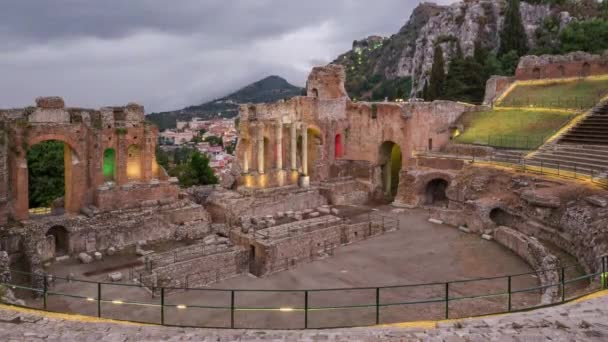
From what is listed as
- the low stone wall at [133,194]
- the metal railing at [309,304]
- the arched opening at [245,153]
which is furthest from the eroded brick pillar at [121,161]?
the arched opening at [245,153]

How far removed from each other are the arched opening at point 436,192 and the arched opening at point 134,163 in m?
19.3

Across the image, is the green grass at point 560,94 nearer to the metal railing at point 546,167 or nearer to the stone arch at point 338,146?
the metal railing at point 546,167

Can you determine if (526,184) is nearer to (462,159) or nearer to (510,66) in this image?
(462,159)

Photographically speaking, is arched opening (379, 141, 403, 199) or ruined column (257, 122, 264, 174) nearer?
ruined column (257, 122, 264, 174)

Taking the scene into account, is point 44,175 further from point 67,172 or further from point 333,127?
point 333,127

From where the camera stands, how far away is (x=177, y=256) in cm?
2264

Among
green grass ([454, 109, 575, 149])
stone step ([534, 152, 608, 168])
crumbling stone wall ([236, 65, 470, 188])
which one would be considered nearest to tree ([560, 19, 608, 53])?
green grass ([454, 109, 575, 149])

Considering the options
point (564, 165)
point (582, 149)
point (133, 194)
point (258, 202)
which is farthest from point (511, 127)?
point (133, 194)

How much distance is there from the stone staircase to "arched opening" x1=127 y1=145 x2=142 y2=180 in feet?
75.4

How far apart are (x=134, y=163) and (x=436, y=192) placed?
20994 millimetres

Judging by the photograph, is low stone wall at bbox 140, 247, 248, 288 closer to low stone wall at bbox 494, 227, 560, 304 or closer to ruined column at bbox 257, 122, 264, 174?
ruined column at bbox 257, 122, 264, 174

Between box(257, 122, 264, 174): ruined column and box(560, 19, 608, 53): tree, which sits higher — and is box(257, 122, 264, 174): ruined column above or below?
below

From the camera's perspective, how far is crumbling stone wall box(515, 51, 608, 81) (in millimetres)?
43062

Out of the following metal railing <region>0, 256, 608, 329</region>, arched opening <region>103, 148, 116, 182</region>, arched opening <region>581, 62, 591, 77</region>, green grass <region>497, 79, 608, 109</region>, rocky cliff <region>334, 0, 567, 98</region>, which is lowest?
metal railing <region>0, 256, 608, 329</region>
